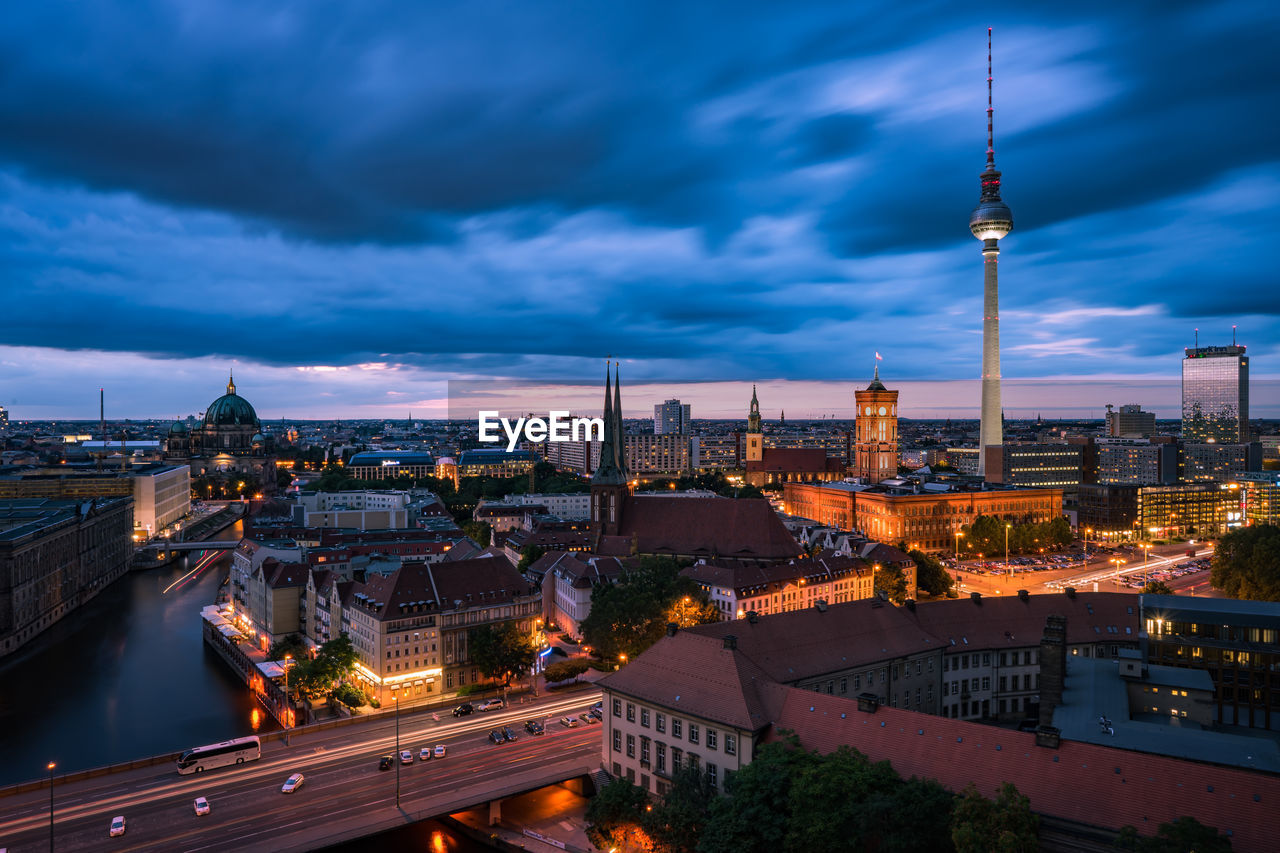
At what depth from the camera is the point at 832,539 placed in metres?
78.6

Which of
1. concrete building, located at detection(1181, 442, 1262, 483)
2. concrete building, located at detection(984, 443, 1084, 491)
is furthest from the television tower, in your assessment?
concrete building, located at detection(1181, 442, 1262, 483)

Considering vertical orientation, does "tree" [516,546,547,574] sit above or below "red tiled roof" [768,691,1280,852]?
below

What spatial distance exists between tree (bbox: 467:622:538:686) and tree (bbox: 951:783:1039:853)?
29.5 metres

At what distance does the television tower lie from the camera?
5472 inches

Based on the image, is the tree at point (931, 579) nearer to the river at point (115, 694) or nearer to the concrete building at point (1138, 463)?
Answer: the river at point (115, 694)

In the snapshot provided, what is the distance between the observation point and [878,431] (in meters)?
141

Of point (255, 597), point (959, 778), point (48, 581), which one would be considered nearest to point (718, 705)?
point (959, 778)

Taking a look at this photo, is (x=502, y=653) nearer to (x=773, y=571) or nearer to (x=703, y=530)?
(x=773, y=571)

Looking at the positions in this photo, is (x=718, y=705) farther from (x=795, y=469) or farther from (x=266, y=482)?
(x=266, y=482)

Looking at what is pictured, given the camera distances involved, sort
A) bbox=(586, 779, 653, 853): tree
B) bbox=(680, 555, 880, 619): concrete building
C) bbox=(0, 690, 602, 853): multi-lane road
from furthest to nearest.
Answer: bbox=(680, 555, 880, 619): concrete building < bbox=(586, 779, 653, 853): tree < bbox=(0, 690, 602, 853): multi-lane road

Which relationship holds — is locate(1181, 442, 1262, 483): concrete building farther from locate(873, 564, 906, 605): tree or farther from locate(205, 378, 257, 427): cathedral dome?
locate(205, 378, 257, 427): cathedral dome

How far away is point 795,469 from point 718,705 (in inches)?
5053

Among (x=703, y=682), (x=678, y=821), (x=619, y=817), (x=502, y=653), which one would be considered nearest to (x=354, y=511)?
(x=502, y=653)

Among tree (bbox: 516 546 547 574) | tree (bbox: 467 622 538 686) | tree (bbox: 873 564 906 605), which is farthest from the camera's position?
tree (bbox: 516 546 547 574)
